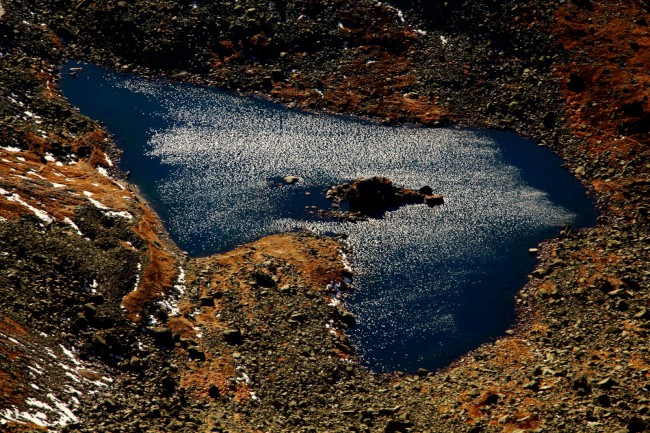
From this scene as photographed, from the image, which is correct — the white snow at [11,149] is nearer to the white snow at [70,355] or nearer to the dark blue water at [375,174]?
the dark blue water at [375,174]

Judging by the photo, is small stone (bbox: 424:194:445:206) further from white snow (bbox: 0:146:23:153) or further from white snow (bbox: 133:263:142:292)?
white snow (bbox: 0:146:23:153)

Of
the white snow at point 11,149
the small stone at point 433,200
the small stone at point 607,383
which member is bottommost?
the small stone at point 607,383

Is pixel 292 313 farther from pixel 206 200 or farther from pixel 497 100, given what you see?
pixel 497 100

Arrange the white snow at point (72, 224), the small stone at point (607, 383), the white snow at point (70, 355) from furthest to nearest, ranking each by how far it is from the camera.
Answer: the white snow at point (72, 224) < the white snow at point (70, 355) < the small stone at point (607, 383)

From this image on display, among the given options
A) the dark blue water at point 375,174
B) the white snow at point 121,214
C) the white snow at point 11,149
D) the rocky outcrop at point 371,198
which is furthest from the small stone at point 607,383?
the white snow at point 11,149

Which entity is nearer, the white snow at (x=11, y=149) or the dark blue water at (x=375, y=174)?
the dark blue water at (x=375, y=174)

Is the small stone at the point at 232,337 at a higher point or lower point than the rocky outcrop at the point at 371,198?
lower

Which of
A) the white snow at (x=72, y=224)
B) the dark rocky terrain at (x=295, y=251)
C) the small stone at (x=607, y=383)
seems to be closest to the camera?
the small stone at (x=607, y=383)
